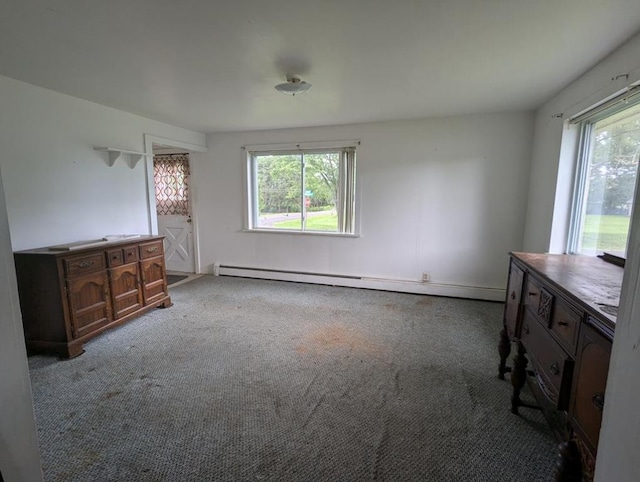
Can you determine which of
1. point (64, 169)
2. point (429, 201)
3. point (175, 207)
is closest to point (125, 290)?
point (64, 169)

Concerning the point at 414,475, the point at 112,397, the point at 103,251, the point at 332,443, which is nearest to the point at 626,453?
the point at 414,475

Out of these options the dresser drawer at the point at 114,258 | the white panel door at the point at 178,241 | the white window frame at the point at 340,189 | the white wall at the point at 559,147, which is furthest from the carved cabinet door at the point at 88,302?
the white wall at the point at 559,147

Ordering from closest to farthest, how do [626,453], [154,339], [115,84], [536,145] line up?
[626,453], [115,84], [154,339], [536,145]

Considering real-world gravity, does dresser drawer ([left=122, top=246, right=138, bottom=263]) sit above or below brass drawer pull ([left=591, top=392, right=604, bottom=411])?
above

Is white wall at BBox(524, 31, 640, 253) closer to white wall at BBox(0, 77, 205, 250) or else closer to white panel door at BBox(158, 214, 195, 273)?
white wall at BBox(0, 77, 205, 250)

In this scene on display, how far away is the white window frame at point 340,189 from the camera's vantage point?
4367 mm

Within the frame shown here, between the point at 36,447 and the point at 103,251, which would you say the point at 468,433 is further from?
the point at 103,251

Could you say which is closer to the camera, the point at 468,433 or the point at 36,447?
the point at 36,447

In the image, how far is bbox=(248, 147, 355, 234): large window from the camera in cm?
445

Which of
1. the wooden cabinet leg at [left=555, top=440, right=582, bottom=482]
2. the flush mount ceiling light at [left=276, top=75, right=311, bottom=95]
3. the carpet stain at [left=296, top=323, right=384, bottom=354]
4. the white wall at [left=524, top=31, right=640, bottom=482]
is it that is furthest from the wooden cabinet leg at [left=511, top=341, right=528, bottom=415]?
the flush mount ceiling light at [left=276, top=75, right=311, bottom=95]

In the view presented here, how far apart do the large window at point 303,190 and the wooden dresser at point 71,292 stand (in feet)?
7.15

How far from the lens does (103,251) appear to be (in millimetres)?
2939

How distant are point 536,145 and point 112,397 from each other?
4669 mm

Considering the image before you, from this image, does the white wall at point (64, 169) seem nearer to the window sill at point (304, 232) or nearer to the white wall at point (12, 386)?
the window sill at point (304, 232)
